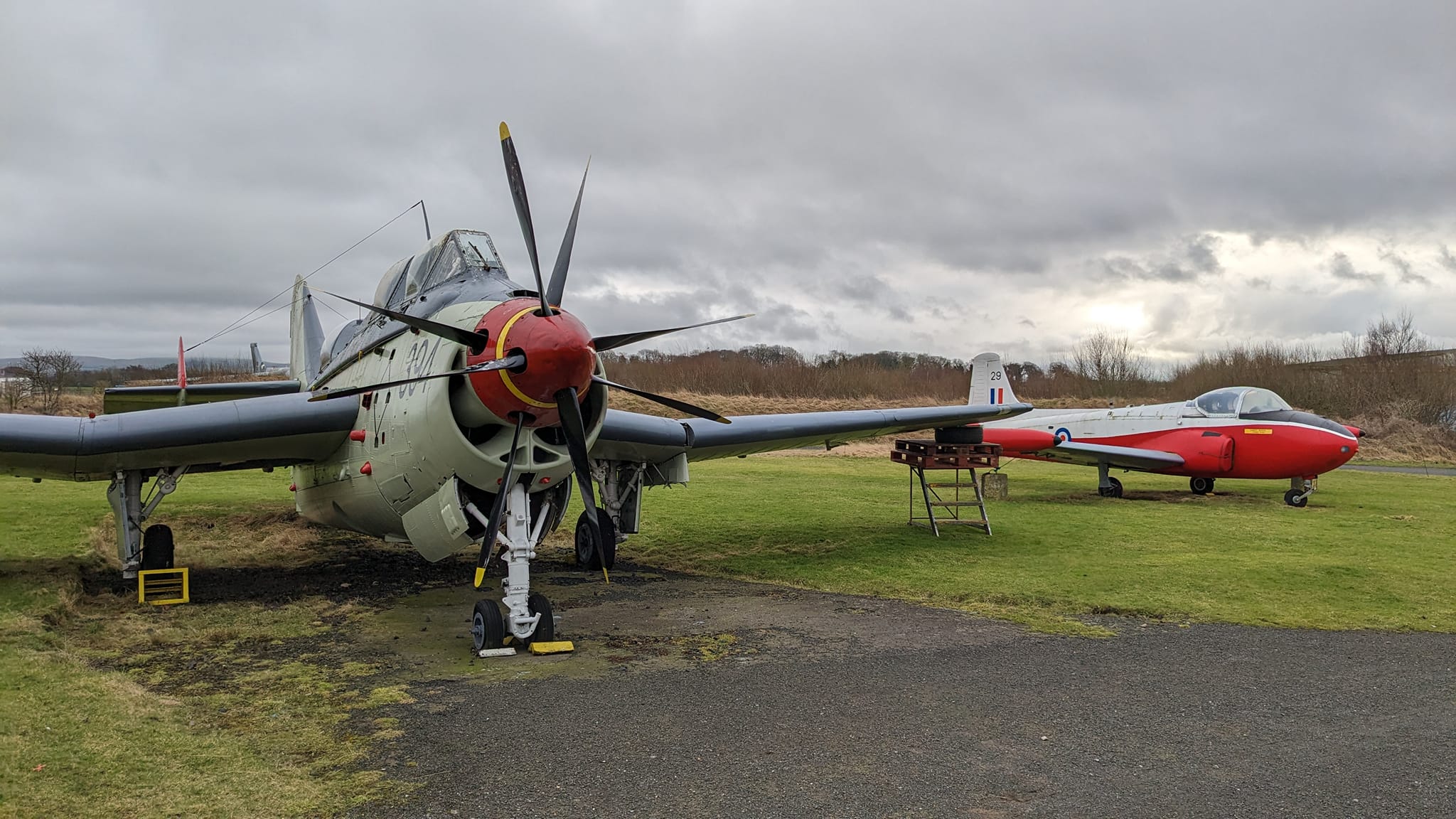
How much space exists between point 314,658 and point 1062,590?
7743 millimetres

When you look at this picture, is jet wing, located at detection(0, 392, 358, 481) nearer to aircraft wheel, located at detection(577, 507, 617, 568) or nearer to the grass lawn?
the grass lawn

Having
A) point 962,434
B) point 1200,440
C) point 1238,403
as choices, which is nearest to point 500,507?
point 962,434

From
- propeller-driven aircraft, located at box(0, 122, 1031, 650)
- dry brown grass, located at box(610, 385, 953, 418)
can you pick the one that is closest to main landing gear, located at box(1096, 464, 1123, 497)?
propeller-driven aircraft, located at box(0, 122, 1031, 650)

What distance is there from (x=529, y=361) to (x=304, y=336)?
1096cm

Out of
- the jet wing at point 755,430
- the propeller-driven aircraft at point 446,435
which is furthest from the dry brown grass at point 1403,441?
the propeller-driven aircraft at point 446,435

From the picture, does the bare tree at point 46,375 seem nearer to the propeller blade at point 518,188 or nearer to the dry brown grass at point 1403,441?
the propeller blade at point 518,188

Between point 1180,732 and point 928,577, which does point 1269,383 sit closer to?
point 928,577

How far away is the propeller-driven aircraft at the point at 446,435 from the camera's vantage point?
23.1 feet

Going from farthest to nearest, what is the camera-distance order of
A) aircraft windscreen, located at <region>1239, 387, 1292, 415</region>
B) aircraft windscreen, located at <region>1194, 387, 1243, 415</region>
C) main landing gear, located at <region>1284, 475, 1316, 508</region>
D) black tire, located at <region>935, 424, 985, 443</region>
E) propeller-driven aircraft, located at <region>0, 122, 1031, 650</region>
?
1. aircraft windscreen, located at <region>1194, 387, 1243, 415</region>
2. aircraft windscreen, located at <region>1239, 387, 1292, 415</region>
3. main landing gear, located at <region>1284, 475, 1316, 508</region>
4. black tire, located at <region>935, 424, 985, 443</region>
5. propeller-driven aircraft, located at <region>0, 122, 1031, 650</region>

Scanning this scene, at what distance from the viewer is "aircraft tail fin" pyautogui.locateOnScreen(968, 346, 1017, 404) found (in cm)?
2275

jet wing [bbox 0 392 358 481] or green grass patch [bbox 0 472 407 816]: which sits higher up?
jet wing [bbox 0 392 358 481]

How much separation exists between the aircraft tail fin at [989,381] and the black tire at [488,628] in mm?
17527

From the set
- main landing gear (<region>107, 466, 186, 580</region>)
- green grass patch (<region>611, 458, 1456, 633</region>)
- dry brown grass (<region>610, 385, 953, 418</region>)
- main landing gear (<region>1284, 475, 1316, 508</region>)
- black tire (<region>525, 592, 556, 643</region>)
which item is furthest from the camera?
dry brown grass (<region>610, 385, 953, 418</region>)

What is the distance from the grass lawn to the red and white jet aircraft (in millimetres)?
803
